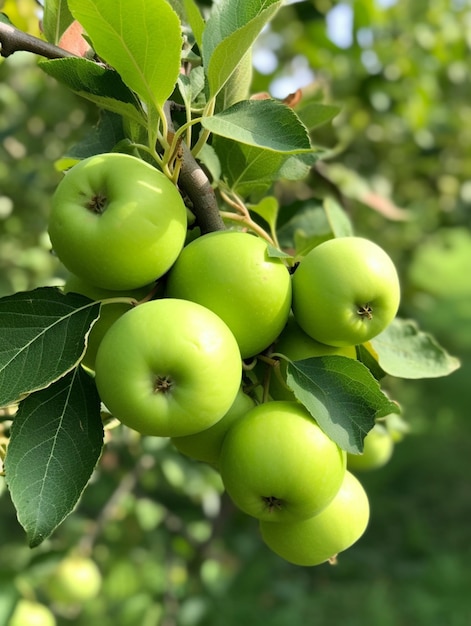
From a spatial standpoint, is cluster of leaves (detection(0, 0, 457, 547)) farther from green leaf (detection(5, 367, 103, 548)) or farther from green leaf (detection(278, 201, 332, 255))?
green leaf (detection(278, 201, 332, 255))

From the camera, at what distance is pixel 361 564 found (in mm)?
3529

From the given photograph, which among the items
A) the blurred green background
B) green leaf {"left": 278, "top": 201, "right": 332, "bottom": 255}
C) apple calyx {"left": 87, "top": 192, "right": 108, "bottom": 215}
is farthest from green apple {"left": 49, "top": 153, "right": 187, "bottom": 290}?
the blurred green background

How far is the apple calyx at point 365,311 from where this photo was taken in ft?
2.58

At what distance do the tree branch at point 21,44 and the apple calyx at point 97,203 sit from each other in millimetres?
194

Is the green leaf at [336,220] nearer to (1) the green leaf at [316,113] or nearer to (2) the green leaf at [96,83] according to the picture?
(1) the green leaf at [316,113]

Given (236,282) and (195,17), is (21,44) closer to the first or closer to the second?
(195,17)

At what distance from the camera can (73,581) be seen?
1.97 meters

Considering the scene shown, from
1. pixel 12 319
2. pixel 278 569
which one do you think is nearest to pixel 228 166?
pixel 12 319

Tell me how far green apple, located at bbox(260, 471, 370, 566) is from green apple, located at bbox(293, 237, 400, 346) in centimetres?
21

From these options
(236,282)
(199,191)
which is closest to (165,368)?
(236,282)

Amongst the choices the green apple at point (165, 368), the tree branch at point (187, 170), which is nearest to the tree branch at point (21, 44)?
the tree branch at point (187, 170)

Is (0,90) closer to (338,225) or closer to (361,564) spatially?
(338,225)

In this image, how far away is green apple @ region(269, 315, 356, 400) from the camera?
0.83 m

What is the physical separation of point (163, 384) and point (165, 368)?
0.06ft
